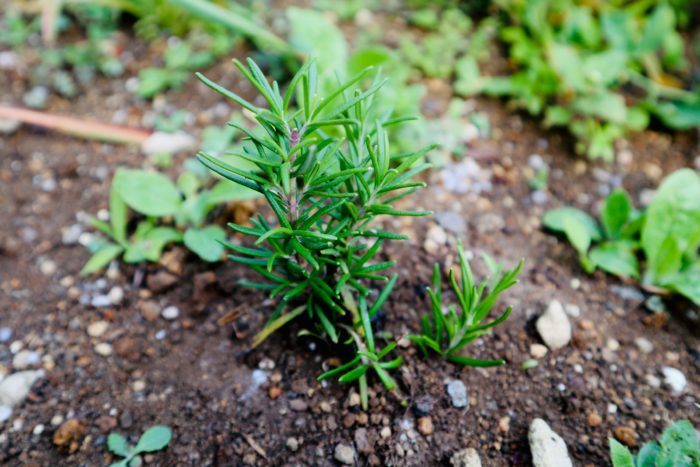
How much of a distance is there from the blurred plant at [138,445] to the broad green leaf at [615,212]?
1.76m

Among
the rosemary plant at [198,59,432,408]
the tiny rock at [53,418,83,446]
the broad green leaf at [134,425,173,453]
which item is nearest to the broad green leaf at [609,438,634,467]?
the rosemary plant at [198,59,432,408]

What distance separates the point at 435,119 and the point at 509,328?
1.10 m

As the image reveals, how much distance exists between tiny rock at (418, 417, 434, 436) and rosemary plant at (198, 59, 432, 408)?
5.6 inches

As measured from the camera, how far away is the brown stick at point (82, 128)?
8.10 feet

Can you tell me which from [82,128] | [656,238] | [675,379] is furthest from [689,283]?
[82,128]

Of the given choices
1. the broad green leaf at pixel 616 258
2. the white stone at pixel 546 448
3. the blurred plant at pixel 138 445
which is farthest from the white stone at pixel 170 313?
the broad green leaf at pixel 616 258

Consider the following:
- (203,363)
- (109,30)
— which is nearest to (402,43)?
(109,30)

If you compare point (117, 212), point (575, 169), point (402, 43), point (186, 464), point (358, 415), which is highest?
point (402, 43)

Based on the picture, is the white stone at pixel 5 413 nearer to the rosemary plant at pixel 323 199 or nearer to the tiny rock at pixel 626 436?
the rosemary plant at pixel 323 199

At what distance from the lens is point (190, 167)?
2.31 meters

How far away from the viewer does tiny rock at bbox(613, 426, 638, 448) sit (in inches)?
65.0

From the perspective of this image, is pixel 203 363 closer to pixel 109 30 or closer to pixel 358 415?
pixel 358 415

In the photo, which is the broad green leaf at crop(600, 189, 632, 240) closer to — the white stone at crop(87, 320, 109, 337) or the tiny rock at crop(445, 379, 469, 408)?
the tiny rock at crop(445, 379, 469, 408)

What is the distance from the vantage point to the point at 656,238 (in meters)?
2.03
